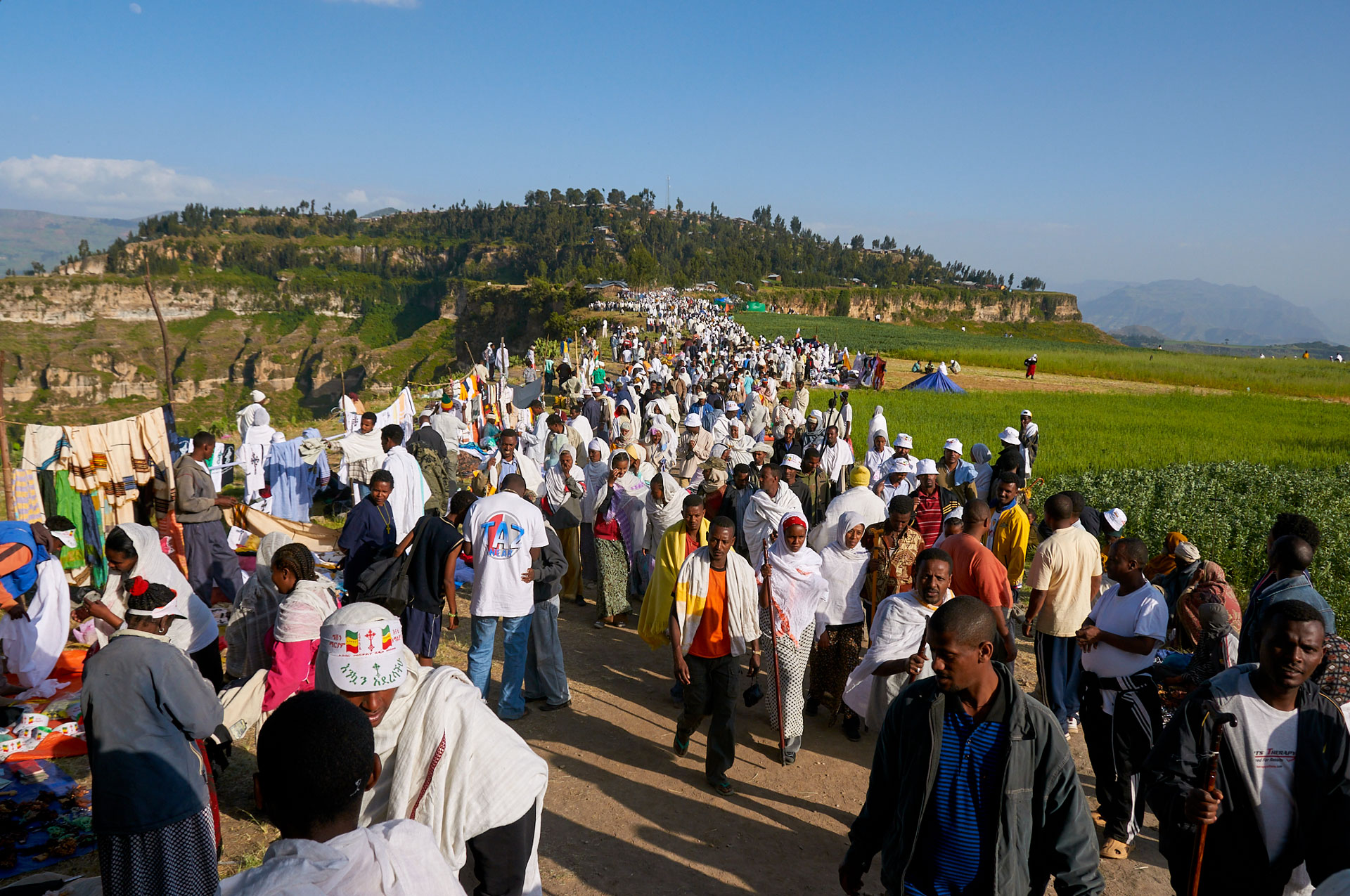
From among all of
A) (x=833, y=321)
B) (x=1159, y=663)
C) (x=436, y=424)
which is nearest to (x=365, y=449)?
(x=436, y=424)

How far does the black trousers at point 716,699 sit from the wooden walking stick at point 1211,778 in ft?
8.30

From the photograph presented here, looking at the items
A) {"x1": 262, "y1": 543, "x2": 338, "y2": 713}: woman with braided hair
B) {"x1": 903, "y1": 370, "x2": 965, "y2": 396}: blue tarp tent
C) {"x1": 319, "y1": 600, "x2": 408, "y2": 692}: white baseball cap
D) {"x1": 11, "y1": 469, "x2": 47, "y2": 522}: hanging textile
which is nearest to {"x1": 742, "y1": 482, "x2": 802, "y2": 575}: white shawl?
{"x1": 262, "y1": 543, "x2": 338, "y2": 713}: woman with braided hair

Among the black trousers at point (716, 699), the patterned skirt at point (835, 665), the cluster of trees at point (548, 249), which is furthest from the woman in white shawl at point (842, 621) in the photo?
the cluster of trees at point (548, 249)

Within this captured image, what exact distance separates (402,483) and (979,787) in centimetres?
612

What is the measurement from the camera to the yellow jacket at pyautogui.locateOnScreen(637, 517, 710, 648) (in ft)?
17.3

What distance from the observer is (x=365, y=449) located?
9.31 meters

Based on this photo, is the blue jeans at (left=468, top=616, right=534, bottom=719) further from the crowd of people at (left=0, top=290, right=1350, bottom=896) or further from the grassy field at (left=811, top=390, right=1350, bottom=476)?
the grassy field at (left=811, top=390, right=1350, bottom=476)

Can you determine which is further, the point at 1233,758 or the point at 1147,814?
the point at 1147,814

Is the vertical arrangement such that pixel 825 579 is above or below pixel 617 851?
above

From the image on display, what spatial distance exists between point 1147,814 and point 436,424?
31.4 ft

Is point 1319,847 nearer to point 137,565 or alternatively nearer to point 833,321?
point 137,565

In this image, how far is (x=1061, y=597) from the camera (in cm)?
505

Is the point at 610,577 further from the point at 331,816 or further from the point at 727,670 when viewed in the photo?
the point at 331,816

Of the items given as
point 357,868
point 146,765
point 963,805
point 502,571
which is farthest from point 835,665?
point 357,868
